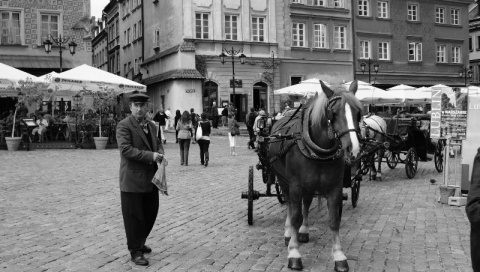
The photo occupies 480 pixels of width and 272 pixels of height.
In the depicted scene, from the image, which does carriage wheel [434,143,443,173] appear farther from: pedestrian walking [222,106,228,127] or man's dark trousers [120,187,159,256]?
pedestrian walking [222,106,228,127]

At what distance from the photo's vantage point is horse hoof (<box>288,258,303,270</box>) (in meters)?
5.47

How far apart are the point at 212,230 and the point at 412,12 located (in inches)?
1607

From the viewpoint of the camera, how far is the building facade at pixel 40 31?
33.1m

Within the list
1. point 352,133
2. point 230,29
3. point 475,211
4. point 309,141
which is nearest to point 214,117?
point 230,29

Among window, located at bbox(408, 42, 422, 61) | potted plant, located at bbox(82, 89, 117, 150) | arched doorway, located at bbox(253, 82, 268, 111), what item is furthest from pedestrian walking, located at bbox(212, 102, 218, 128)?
window, located at bbox(408, 42, 422, 61)

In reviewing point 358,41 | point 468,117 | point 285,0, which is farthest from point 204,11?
point 468,117

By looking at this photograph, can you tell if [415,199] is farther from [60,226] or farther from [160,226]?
[60,226]

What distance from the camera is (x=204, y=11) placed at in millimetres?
35156

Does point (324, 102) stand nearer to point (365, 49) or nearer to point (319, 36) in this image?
point (319, 36)

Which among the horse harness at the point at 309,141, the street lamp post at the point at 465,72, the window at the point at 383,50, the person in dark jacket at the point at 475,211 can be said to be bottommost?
the person in dark jacket at the point at 475,211

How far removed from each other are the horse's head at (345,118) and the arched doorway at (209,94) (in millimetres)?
30325

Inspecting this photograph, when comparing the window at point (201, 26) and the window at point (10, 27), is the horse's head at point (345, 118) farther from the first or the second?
the window at point (10, 27)

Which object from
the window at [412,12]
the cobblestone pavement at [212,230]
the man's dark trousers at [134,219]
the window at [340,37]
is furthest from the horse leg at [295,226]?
the window at [412,12]

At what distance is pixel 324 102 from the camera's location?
542 centimetres
